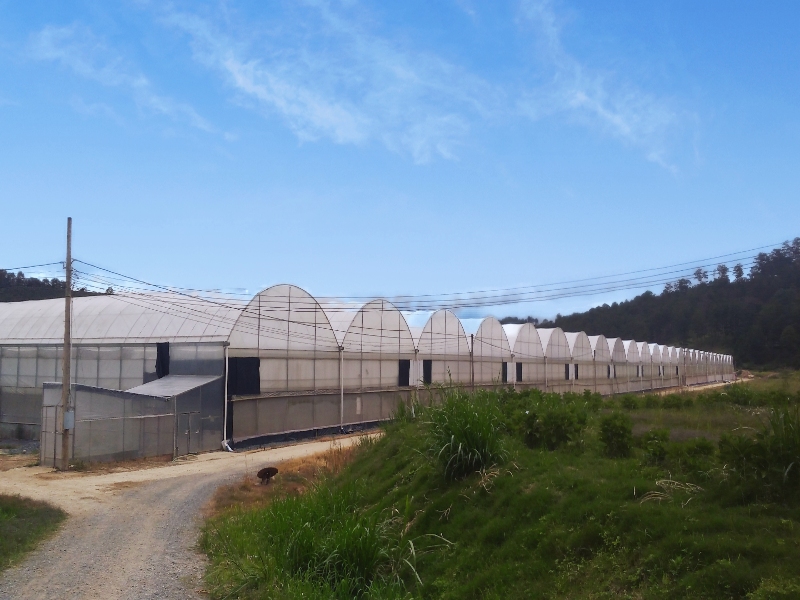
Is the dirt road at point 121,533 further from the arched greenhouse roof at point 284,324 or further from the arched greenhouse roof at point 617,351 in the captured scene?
the arched greenhouse roof at point 617,351

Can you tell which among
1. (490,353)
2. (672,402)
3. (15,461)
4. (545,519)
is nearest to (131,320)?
(15,461)

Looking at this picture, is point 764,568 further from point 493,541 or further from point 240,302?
point 240,302

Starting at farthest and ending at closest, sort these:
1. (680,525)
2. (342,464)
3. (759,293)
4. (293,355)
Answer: (759,293) → (293,355) → (342,464) → (680,525)

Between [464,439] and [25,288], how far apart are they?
7843 centimetres

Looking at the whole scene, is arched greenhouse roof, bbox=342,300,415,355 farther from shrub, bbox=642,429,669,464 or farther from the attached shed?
shrub, bbox=642,429,669,464

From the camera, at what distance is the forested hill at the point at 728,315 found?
46281mm

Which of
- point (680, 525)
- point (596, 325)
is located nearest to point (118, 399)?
point (680, 525)

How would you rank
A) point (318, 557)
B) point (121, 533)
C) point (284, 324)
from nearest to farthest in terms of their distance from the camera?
point (318, 557)
point (121, 533)
point (284, 324)

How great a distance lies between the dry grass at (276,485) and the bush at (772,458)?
31.1 feet

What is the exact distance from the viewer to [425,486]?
1155 cm

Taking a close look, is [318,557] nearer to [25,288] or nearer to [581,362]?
[581,362]

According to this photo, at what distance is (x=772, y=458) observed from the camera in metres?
7.71

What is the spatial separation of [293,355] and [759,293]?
42733 mm

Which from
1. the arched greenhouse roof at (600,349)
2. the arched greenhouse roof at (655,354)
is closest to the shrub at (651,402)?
the arched greenhouse roof at (600,349)
